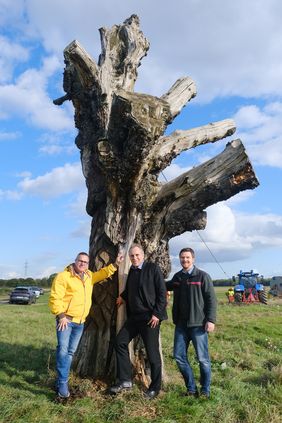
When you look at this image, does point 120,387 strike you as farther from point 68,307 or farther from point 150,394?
point 68,307

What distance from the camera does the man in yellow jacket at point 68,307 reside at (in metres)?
5.82

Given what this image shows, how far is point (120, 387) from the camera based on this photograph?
231 inches

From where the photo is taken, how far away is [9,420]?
502cm

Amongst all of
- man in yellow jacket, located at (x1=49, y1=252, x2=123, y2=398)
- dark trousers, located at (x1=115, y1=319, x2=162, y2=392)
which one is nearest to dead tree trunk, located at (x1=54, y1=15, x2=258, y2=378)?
dark trousers, located at (x1=115, y1=319, x2=162, y2=392)

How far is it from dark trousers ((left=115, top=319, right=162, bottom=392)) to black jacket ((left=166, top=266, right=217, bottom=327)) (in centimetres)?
48

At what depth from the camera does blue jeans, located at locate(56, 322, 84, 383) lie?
18.9ft

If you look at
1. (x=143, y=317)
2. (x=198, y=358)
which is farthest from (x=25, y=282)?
(x=198, y=358)

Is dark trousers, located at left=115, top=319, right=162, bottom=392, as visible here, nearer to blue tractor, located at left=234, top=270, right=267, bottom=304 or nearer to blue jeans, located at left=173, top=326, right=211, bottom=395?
blue jeans, located at left=173, top=326, right=211, bottom=395

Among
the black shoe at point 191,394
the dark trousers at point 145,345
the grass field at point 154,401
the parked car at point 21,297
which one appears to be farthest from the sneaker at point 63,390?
the parked car at point 21,297

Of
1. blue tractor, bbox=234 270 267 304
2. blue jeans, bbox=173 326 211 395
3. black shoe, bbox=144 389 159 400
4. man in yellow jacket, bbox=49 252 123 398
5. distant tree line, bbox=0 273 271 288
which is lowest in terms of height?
black shoe, bbox=144 389 159 400

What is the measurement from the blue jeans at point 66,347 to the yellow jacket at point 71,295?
0.44ft

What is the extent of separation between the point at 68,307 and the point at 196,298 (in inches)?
68.8

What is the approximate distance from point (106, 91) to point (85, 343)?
3865 millimetres

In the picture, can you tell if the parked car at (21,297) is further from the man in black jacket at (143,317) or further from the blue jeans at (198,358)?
the blue jeans at (198,358)
